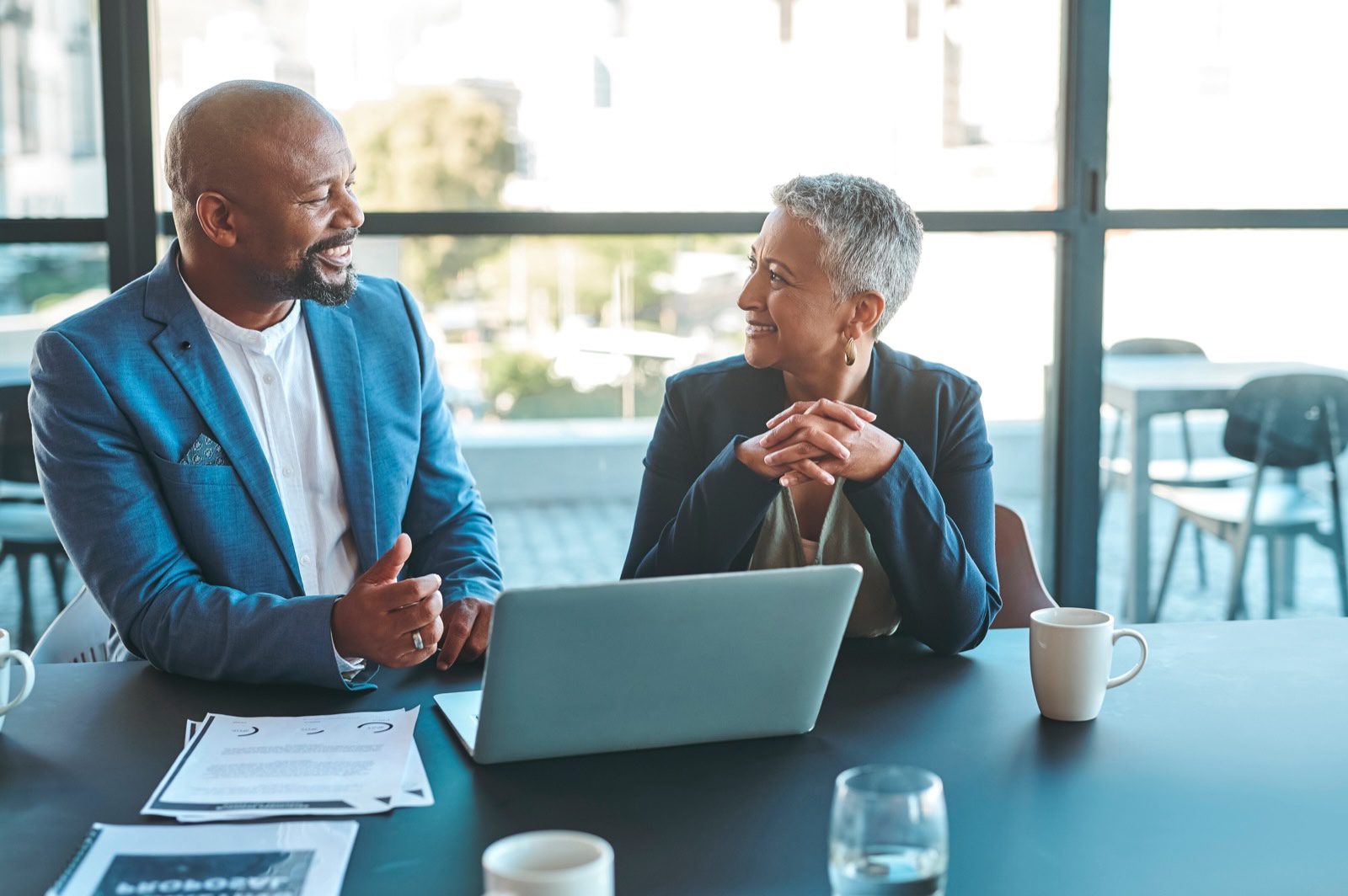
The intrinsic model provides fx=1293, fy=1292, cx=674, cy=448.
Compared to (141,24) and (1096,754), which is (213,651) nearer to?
(1096,754)

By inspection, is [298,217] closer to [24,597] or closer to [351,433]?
[351,433]

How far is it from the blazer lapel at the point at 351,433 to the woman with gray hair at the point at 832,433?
417 millimetres

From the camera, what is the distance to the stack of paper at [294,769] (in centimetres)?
115

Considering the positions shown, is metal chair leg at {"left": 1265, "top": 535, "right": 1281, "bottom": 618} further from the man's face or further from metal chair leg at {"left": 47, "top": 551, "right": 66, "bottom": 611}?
metal chair leg at {"left": 47, "top": 551, "right": 66, "bottom": 611}

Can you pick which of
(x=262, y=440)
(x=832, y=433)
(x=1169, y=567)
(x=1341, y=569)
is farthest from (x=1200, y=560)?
(x=262, y=440)

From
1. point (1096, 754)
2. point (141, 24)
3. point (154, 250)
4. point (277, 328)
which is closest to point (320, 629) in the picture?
point (277, 328)

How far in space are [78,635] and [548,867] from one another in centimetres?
128

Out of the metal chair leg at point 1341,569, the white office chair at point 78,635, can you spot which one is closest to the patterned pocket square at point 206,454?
the white office chair at point 78,635

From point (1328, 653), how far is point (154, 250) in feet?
7.55

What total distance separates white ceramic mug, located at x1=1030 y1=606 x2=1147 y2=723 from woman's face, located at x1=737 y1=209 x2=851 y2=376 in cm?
70

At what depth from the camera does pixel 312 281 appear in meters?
2.01

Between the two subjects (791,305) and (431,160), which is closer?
(791,305)

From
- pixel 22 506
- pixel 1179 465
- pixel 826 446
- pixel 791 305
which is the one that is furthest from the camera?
pixel 1179 465

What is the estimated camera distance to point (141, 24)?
2.65 m
